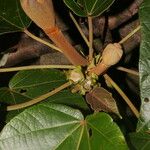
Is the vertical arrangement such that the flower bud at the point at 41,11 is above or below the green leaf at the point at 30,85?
above

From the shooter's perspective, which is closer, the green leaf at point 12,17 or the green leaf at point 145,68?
the green leaf at point 145,68

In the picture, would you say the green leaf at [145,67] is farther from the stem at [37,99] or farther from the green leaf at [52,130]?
the stem at [37,99]

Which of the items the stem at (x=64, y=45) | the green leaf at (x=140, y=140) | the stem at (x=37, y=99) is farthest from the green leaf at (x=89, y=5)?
the green leaf at (x=140, y=140)

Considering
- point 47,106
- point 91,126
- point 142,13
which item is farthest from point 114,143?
point 142,13

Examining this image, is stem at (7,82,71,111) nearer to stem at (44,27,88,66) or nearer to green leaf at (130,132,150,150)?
stem at (44,27,88,66)

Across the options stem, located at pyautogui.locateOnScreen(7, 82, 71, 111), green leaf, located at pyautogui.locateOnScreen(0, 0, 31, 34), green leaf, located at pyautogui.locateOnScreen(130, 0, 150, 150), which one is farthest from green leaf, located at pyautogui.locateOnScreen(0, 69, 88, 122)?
green leaf, located at pyautogui.locateOnScreen(130, 0, 150, 150)

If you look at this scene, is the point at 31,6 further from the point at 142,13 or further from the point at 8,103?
the point at 8,103
